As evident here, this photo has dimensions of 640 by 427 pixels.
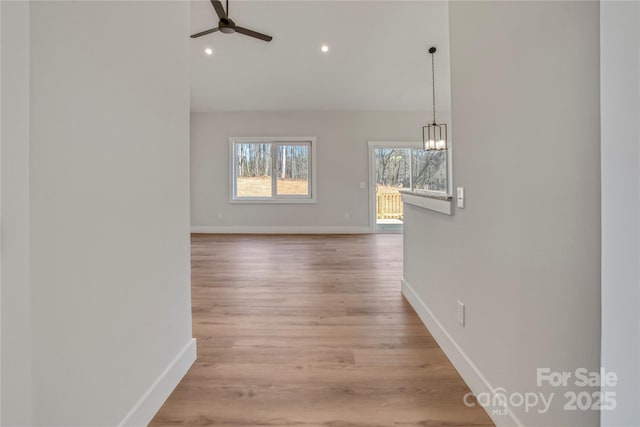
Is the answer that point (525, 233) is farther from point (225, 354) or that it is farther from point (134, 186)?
point (225, 354)

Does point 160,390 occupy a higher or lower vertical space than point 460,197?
lower

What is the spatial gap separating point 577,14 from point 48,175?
1467 mm

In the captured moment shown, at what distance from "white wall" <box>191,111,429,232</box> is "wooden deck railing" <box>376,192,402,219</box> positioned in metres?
0.56

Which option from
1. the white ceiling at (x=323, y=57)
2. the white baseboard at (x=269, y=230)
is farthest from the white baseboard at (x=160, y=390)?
the white baseboard at (x=269, y=230)

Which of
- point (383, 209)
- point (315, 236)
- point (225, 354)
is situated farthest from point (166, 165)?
point (383, 209)

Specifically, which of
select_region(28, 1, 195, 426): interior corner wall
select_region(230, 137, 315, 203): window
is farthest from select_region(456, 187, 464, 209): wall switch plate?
select_region(230, 137, 315, 203): window

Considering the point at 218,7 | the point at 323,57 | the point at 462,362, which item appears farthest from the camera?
the point at 323,57

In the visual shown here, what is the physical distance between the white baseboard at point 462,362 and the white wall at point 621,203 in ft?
2.61

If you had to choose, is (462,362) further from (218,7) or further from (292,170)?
(292,170)

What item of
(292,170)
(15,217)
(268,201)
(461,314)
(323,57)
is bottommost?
(461,314)

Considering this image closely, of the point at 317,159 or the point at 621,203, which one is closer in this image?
the point at 621,203

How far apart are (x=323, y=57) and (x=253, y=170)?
284 centimetres

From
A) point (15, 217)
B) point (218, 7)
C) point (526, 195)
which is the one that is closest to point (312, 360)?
point (526, 195)

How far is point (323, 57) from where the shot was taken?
506 centimetres
